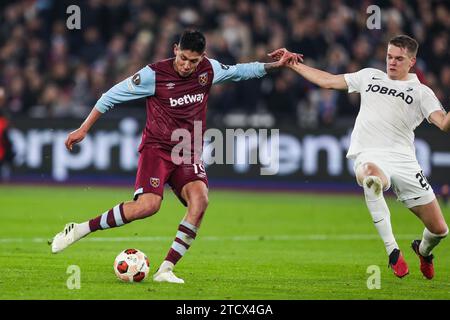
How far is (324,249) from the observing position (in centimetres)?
1352

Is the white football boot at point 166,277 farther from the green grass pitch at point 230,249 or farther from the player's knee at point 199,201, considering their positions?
the player's knee at point 199,201

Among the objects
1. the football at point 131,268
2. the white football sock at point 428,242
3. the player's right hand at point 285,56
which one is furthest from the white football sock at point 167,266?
the white football sock at point 428,242

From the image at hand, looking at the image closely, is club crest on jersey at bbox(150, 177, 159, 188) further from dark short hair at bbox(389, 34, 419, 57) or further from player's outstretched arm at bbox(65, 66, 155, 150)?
dark short hair at bbox(389, 34, 419, 57)

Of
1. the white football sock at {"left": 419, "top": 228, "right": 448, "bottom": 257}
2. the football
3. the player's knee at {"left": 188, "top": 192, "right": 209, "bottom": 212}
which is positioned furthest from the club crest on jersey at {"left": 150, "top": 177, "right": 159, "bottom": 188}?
the white football sock at {"left": 419, "top": 228, "right": 448, "bottom": 257}

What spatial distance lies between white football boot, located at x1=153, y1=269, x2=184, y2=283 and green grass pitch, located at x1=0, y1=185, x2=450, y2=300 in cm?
10

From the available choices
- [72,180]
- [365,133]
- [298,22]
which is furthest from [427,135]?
[365,133]

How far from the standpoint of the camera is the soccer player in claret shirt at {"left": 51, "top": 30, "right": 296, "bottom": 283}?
32.1 ft

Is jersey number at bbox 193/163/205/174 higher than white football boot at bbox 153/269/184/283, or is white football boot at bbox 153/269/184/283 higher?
jersey number at bbox 193/163/205/174

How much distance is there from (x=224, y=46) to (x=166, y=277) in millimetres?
13993

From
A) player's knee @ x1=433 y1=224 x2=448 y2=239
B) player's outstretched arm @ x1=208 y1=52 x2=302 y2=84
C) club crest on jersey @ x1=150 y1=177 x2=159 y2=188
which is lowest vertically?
player's knee @ x1=433 y1=224 x2=448 y2=239

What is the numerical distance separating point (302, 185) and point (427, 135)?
2865mm

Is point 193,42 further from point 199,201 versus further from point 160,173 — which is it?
point 199,201

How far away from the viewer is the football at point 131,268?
31.4ft

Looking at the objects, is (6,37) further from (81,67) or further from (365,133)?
(365,133)
